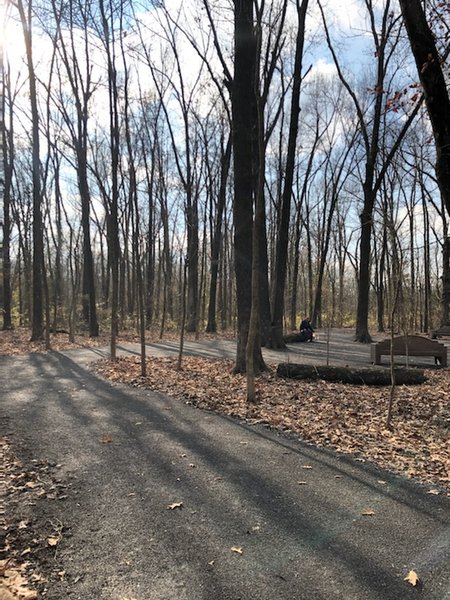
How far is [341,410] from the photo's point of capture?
6.87 m

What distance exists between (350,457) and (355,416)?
170cm

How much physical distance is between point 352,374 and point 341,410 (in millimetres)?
2294

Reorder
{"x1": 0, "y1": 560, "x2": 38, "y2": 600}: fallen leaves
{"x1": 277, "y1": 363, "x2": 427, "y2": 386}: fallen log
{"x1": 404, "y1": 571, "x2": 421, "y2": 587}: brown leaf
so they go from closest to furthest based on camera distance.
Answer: {"x1": 0, "y1": 560, "x2": 38, "y2": 600}: fallen leaves → {"x1": 404, "y1": 571, "x2": 421, "y2": 587}: brown leaf → {"x1": 277, "y1": 363, "x2": 427, "y2": 386}: fallen log

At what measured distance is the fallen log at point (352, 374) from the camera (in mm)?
8820

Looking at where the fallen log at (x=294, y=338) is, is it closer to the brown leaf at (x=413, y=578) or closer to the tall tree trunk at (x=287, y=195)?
the tall tree trunk at (x=287, y=195)

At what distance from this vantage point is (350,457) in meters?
4.95

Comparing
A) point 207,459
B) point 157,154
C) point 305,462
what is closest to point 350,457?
point 305,462

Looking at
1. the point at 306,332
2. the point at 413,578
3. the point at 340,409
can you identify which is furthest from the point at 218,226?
the point at 413,578

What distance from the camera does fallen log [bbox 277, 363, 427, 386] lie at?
8820 mm

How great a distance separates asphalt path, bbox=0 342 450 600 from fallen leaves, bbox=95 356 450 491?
39 cm

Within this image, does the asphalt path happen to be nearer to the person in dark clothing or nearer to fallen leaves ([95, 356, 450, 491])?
fallen leaves ([95, 356, 450, 491])

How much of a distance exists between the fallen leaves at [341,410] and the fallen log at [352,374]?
21 cm

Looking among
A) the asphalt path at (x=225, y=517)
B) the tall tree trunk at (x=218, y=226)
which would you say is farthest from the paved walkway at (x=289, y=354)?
the tall tree trunk at (x=218, y=226)

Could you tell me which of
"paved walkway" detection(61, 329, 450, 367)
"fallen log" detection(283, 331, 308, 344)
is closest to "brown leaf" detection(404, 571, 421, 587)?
"paved walkway" detection(61, 329, 450, 367)
